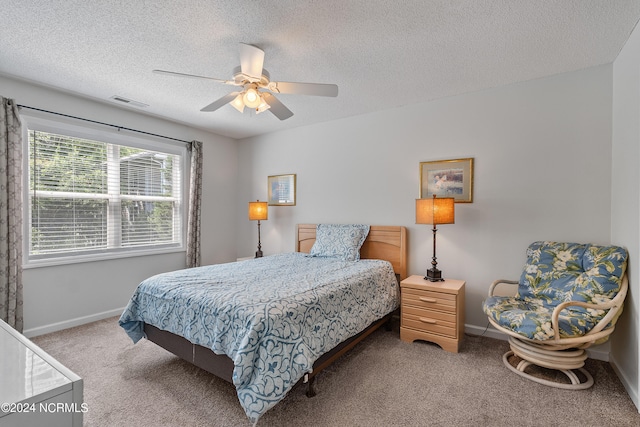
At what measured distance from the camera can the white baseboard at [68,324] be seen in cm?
309

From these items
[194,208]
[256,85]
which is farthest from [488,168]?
[194,208]

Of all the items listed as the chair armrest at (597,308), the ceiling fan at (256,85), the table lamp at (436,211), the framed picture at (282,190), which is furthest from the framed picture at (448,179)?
the framed picture at (282,190)

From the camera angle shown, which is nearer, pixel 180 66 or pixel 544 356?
pixel 544 356

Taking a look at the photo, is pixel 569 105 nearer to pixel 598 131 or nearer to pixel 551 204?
pixel 598 131

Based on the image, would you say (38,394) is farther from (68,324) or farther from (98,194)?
(98,194)

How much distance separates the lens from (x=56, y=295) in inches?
129

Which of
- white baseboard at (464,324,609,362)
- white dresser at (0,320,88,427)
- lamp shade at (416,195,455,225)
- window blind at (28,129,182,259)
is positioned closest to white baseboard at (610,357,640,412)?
white baseboard at (464,324,609,362)

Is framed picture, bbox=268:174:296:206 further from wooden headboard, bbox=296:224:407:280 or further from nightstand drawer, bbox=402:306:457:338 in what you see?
nightstand drawer, bbox=402:306:457:338

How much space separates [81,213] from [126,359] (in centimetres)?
190

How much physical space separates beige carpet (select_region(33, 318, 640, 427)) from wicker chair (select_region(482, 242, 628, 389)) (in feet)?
0.57

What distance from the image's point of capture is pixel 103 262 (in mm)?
3648

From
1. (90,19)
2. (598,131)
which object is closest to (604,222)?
(598,131)

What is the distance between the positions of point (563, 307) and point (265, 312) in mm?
Answer: 2033

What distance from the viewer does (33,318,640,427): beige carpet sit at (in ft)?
6.08
